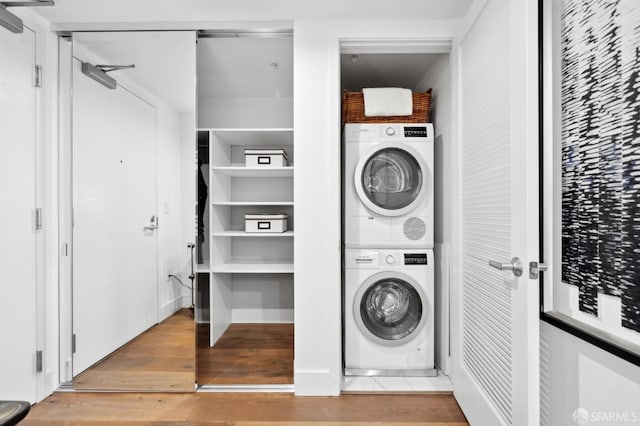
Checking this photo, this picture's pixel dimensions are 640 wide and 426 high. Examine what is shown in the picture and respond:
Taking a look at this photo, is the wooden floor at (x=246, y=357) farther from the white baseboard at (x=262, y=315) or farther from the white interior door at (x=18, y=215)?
the white interior door at (x=18, y=215)

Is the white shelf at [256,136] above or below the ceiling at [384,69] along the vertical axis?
below

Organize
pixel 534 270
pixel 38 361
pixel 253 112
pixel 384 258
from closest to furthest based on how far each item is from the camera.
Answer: pixel 534 270 < pixel 38 361 < pixel 384 258 < pixel 253 112

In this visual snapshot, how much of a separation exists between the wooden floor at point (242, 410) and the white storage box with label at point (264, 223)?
1.21 meters

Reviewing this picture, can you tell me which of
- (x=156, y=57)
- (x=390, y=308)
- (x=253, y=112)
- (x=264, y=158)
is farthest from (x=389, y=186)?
(x=156, y=57)

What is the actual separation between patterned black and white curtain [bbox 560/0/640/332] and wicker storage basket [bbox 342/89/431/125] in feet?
4.02

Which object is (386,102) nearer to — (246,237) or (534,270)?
(534,270)

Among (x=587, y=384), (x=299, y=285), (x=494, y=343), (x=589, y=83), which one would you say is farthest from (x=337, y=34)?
(x=587, y=384)

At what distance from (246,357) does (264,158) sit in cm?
152

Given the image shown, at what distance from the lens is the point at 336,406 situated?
1.96 m

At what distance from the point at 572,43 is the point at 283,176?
2.28 meters

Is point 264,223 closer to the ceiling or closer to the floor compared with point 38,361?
closer to the ceiling

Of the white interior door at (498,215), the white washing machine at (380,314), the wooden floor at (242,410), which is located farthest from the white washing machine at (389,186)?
the wooden floor at (242,410)

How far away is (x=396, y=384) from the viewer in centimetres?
220

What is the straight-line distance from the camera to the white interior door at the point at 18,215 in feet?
5.84
